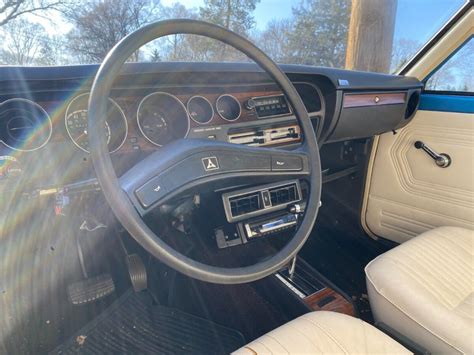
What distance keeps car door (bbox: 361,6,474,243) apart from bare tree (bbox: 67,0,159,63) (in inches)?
56.2

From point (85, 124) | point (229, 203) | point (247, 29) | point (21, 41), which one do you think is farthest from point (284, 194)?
point (21, 41)

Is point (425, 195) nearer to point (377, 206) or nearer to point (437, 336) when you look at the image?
point (377, 206)

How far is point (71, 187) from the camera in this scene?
104 centimetres

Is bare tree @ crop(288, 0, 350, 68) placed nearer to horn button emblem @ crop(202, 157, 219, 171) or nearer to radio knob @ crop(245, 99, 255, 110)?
radio knob @ crop(245, 99, 255, 110)

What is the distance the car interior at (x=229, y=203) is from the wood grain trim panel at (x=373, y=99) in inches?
0.5

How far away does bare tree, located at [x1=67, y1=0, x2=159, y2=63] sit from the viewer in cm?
103

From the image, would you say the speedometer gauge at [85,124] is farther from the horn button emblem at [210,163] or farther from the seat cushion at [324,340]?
the seat cushion at [324,340]

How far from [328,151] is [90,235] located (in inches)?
54.0

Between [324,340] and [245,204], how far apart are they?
519 millimetres

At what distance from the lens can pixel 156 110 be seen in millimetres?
1180

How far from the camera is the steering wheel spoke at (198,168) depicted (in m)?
0.83

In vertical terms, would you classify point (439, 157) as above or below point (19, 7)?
below

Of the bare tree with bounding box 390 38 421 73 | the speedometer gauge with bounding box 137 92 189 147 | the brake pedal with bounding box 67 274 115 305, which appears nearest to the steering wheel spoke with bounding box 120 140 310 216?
the speedometer gauge with bounding box 137 92 189 147

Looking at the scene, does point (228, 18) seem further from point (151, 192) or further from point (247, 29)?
point (151, 192)
